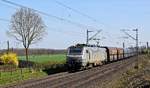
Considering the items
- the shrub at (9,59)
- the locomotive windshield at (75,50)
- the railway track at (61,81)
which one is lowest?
the railway track at (61,81)

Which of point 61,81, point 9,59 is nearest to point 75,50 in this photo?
point 61,81

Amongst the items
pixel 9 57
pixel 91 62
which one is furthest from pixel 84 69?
pixel 9 57

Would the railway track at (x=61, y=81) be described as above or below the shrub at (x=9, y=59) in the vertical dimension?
below

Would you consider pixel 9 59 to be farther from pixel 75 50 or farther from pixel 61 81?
pixel 61 81

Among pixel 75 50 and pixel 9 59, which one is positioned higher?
pixel 75 50

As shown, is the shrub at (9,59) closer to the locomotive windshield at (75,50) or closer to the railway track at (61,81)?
the locomotive windshield at (75,50)

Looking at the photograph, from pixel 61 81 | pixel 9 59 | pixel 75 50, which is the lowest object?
pixel 61 81

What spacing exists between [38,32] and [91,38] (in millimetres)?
12784

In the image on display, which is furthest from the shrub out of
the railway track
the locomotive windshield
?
the railway track

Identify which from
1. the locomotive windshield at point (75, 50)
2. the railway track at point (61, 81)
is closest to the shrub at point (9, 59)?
the locomotive windshield at point (75, 50)

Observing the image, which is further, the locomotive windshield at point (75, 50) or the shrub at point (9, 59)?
the shrub at point (9, 59)

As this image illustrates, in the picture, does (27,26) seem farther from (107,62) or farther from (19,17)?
(107,62)

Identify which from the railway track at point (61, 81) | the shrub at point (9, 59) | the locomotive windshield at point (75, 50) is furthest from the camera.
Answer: the shrub at point (9, 59)

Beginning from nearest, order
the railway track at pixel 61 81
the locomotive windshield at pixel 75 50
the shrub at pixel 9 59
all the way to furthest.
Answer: the railway track at pixel 61 81
the locomotive windshield at pixel 75 50
the shrub at pixel 9 59
